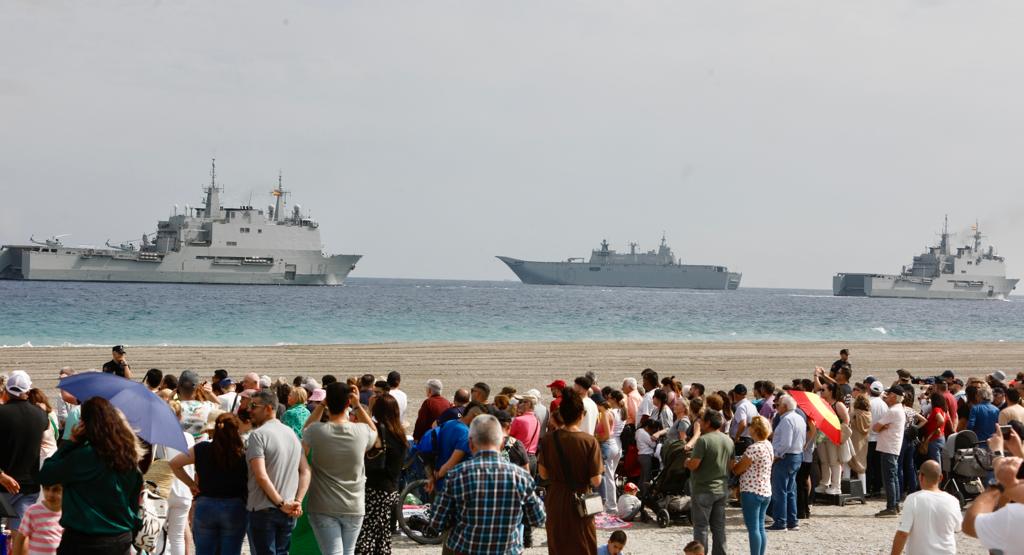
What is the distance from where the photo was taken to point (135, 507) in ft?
16.6

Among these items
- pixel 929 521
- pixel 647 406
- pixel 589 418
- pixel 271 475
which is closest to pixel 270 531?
pixel 271 475

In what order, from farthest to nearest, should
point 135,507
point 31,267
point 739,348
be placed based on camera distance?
point 31,267 < point 739,348 < point 135,507

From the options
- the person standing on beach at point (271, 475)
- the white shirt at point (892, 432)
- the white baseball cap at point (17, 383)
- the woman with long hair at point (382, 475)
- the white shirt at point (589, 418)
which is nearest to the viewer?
the person standing on beach at point (271, 475)

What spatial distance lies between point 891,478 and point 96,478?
795 centimetres

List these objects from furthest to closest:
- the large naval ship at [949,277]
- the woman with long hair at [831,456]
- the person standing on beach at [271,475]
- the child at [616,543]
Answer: the large naval ship at [949,277]
the woman with long hair at [831,456]
the child at [616,543]
the person standing on beach at [271,475]

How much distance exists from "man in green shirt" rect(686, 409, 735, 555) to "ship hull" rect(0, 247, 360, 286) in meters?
97.4

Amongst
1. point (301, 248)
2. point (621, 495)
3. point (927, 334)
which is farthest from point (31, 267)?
point (621, 495)

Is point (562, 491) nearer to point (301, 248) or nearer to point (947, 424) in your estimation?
point (947, 424)

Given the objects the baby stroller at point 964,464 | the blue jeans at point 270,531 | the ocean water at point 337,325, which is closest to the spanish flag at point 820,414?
the baby stroller at point 964,464

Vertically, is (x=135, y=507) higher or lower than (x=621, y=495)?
higher

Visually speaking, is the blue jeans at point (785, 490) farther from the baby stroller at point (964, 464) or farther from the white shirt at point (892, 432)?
the baby stroller at point (964, 464)

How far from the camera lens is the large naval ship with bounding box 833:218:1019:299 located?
458 ft

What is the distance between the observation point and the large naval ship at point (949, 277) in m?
140

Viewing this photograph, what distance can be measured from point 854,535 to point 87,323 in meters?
44.0
